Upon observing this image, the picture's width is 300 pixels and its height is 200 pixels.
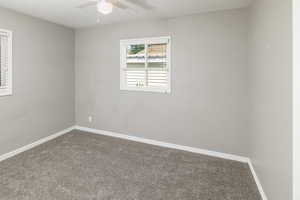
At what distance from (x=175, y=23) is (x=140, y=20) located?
0.77 metres

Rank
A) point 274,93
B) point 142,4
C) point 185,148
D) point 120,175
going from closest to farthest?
1. point 274,93
2. point 120,175
3. point 142,4
4. point 185,148

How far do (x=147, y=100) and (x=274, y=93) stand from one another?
7.70 ft

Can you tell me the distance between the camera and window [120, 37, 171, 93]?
3.38m

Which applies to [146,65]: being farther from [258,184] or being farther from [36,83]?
[258,184]

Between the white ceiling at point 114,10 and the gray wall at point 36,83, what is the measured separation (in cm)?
29

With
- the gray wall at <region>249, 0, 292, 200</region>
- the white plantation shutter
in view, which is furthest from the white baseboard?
the white plantation shutter

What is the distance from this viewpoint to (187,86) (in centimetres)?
319

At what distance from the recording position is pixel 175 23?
320cm

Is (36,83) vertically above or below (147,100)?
above

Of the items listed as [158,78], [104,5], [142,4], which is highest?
[142,4]

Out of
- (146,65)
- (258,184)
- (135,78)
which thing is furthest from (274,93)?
(135,78)

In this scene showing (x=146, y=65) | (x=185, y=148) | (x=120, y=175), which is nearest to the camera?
(x=120, y=175)
